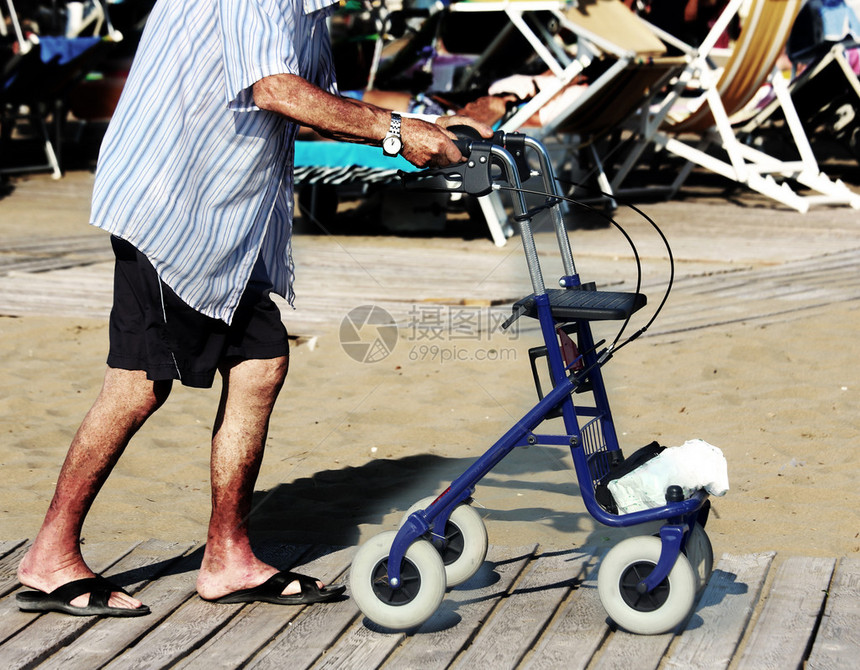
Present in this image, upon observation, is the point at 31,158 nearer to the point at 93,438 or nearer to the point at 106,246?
the point at 106,246

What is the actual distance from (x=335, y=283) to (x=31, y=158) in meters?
7.61

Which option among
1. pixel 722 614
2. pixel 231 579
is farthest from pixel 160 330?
pixel 722 614

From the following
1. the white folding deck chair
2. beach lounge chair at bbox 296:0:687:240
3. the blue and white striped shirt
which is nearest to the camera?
the blue and white striped shirt

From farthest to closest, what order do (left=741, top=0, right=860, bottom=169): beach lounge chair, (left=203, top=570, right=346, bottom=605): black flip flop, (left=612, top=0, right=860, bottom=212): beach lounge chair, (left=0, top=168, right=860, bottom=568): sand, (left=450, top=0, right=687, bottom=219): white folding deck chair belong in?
1. (left=741, top=0, right=860, bottom=169): beach lounge chair
2. (left=612, top=0, right=860, bottom=212): beach lounge chair
3. (left=450, top=0, right=687, bottom=219): white folding deck chair
4. (left=0, top=168, right=860, bottom=568): sand
5. (left=203, top=570, right=346, bottom=605): black flip flop

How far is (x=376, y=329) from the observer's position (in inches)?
210

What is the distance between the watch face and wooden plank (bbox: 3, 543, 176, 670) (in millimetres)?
1207

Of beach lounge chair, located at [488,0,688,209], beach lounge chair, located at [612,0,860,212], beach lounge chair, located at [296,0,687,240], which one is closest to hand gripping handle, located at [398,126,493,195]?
beach lounge chair, located at [296,0,687,240]

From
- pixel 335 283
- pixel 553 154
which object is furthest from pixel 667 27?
pixel 335 283

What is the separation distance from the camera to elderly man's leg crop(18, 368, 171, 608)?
7.99ft

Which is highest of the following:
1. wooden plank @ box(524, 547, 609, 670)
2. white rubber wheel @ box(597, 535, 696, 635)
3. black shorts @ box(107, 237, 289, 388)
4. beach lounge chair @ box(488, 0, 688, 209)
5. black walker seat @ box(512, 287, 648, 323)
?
black walker seat @ box(512, 287, 648, 323)

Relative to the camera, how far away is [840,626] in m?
2.33

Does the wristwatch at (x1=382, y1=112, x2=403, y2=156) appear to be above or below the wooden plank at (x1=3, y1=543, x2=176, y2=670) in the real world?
above

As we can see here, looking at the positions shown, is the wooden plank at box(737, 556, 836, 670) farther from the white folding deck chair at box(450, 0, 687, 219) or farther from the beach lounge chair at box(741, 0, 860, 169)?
the beach lounge chair at box(741, 0, 860, 169)

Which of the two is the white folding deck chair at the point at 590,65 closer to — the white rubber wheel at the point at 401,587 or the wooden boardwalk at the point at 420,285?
the wooden boardwalk at the point at 420,285
